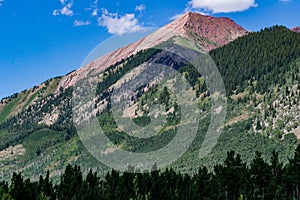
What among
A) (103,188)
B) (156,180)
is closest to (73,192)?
(103,188)

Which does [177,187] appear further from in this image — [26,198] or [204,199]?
[26,198]

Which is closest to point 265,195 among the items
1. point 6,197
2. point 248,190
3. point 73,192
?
point 248,190

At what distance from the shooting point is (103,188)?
13538cm

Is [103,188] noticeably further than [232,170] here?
Yes

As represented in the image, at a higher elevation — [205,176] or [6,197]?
[205,176]

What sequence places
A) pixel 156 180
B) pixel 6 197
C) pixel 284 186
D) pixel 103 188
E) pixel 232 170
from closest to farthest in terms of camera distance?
pixel 6 197 < pixel 284 186 < pixel 232 170 < pixel 103 188 < pixel 156 180

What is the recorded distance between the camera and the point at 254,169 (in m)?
121

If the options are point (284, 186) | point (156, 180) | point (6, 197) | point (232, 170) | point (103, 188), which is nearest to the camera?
point (6, 197)

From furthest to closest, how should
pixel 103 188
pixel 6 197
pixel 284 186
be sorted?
pixel 103 188 → pixel 284 186 → pixel 6 197

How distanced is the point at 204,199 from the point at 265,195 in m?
16.1

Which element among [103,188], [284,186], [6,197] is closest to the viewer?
[6,197]

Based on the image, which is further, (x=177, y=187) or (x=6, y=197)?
(x=177, y=187)

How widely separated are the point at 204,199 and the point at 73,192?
34707 mm

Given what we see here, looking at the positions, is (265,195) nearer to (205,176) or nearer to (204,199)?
(204,199)
